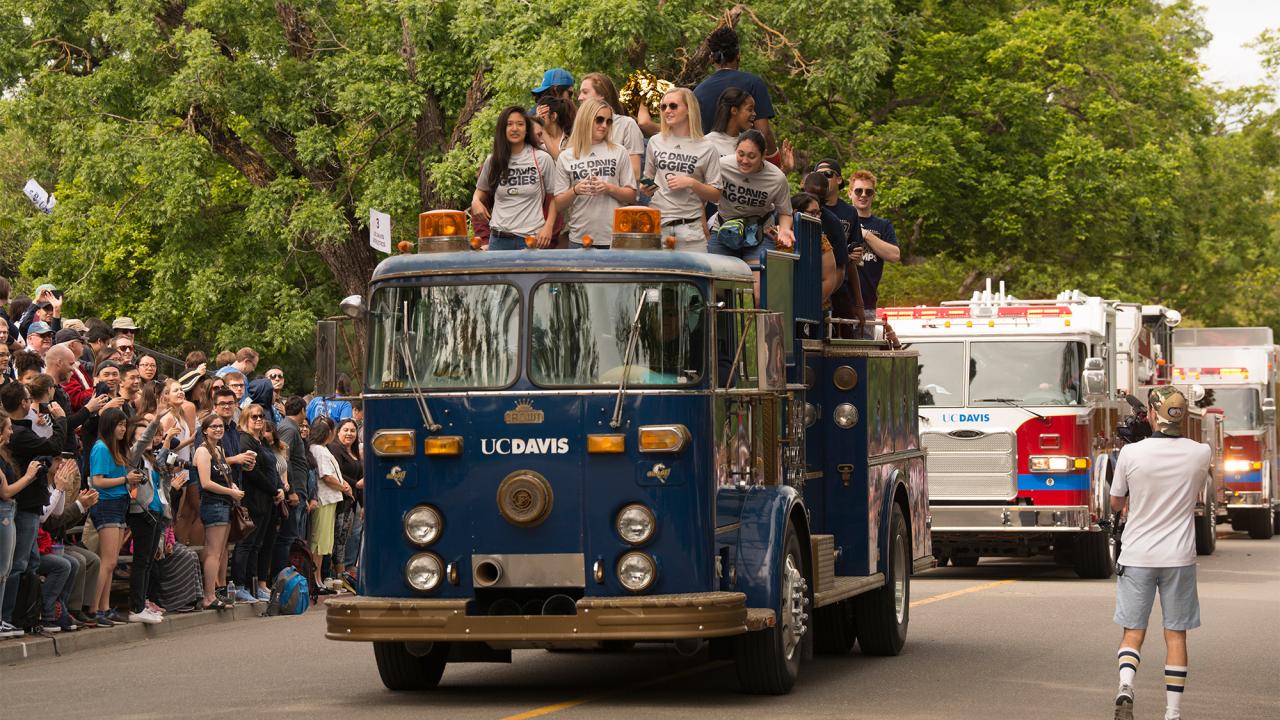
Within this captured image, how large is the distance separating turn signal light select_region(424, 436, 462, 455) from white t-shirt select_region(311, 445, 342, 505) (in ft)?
30.1

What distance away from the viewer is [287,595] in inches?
763

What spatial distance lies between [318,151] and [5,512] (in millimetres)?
16285

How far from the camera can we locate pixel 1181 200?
46562 millimetres

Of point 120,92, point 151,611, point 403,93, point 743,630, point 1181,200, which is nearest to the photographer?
point 743,630

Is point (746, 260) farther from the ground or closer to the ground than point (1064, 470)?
farther from the ground

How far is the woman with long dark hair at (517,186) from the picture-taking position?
12.7 m

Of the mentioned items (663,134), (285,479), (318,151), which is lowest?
(285,479)

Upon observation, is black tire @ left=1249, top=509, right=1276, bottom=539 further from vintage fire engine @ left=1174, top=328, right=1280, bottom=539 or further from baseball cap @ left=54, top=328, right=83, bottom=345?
baseball cap @ left=54, top=328, right=83, bottom=345

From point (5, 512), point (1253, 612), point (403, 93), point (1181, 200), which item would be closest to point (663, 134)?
point (5, 512)

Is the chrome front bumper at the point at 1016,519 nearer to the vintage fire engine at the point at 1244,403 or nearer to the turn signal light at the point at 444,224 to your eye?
the turn signal light at the point at 444,224

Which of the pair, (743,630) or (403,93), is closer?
(743,630)

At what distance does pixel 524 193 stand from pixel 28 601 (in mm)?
5812

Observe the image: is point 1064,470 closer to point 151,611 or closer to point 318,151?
point 151,611

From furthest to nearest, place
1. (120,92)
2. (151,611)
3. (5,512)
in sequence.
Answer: (120,92) → (151,611) → (5,512)
